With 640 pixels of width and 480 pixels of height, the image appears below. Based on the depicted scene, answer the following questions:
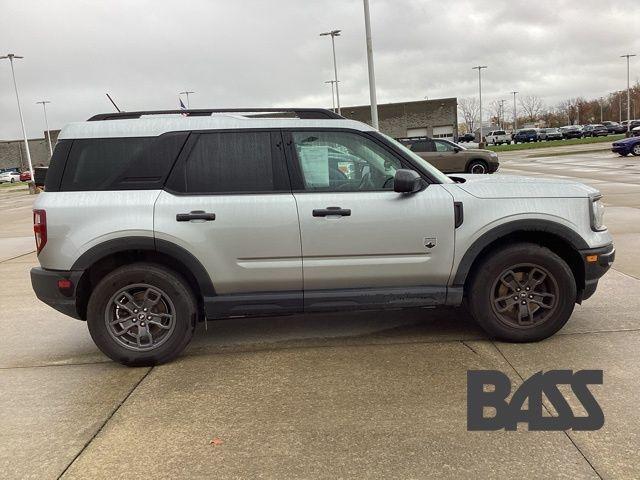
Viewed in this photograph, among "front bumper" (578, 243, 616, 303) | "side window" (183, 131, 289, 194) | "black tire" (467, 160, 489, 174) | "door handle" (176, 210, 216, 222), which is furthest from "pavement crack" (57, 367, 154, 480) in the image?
"black tire" (467, 160, 489, 174)

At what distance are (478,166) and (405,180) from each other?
18293mm

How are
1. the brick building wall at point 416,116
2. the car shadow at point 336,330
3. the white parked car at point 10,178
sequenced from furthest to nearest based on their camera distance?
the brick building wall at point 416,116 < the white parked car at point 10,178 < the car shadow at point 336,330

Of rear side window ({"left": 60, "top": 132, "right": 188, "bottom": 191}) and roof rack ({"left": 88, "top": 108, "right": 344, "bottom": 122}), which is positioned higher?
roof rack ({"left": 88, "top": 108, "right": 344, "bottom": 122})

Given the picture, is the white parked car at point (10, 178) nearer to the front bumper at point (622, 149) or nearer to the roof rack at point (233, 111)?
the front bumper at point (622, 149)

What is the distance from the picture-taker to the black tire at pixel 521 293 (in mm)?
4293

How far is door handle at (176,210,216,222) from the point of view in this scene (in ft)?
Answer: 13.5

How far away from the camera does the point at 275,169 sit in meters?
4.28

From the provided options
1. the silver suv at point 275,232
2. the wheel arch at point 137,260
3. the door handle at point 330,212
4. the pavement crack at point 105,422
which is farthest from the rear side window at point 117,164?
the pavement crack at point 105,422

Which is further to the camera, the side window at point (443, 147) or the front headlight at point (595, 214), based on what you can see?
the side window at point (443, 147)

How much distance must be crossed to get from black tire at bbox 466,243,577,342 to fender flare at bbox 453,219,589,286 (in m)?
0.13

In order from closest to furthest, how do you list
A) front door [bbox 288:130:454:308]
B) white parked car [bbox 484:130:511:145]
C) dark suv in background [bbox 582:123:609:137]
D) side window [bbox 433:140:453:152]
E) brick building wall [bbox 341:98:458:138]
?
front door [bbox 288:130:454:308], side window [bbox 433:140:453:152], dark suv in background [bbox 582:123:609:137], white parked car [bbox 484:130:511:145], brick building wall [bbox 341:98:458:138]

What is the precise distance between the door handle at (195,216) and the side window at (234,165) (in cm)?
19

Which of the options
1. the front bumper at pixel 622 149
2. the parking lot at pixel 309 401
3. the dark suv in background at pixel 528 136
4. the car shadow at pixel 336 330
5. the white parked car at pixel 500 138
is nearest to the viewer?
the parking lot at pixel 309 401

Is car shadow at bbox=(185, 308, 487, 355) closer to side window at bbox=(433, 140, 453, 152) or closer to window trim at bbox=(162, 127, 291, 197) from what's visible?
window trim at bbox=(162, 127, 291, 197)
